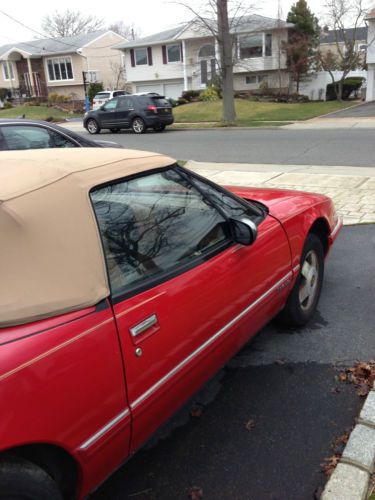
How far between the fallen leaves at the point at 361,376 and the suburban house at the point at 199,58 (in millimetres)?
33057

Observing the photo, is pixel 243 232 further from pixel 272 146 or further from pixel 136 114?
pixel 136 114

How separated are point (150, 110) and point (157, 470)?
20588 mm

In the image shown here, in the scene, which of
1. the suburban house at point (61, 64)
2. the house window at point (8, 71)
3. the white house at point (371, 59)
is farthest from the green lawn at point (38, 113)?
the white house at point (371, 59)

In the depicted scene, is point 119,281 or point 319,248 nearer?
point 119,281

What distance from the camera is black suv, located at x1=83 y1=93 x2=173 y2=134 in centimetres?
2183

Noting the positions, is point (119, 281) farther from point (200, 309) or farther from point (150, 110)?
point (150, 110)

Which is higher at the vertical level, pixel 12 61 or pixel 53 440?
pixel 12 61

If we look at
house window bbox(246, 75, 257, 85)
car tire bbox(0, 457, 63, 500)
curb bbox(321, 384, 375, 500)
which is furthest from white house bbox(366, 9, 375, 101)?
car tire bbox(0, 457, 63, 500)

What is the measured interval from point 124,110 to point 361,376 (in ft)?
68.7

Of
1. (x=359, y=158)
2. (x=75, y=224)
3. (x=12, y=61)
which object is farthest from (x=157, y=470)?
(x=12, y=61)

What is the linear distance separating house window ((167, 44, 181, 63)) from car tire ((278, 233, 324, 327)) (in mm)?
40158

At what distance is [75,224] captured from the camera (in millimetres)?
1968

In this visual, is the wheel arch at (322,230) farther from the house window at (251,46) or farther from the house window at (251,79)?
the house window at (251,79)

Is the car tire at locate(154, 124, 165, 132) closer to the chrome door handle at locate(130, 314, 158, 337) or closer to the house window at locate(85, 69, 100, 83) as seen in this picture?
the chrome door handle at locate(130, 314, 158, 337)
